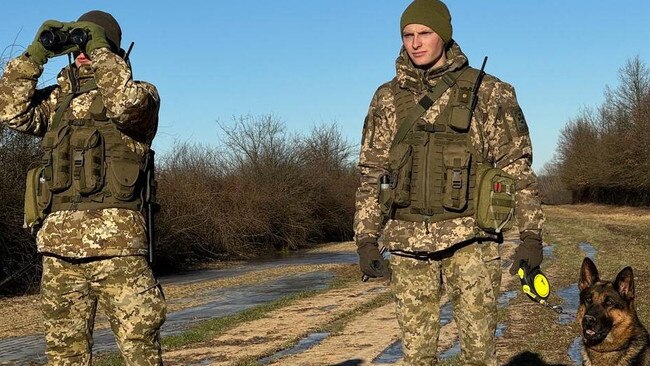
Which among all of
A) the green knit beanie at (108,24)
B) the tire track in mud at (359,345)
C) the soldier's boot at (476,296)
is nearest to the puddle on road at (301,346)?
the tire track in mud at (359,345)

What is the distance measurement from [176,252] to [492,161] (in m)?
24.0

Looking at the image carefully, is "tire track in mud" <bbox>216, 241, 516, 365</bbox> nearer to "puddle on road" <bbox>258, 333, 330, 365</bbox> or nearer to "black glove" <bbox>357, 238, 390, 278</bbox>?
"puddle on road" <bbox>258, 333, 330, 365</bbox>

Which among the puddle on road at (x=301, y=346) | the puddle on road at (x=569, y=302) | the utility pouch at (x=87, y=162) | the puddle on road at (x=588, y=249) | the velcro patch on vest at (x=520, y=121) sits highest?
the velcro patch on vest at (x=520, y=121)

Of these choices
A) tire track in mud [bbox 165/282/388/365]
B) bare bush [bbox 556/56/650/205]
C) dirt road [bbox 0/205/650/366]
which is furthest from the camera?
bare bush [bbox 556/56/650/205]

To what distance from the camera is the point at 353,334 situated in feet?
29.2

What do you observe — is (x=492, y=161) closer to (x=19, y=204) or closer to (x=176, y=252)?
(x=19, y=204)

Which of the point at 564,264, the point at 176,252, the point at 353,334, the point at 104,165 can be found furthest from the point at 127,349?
the point at 176,252

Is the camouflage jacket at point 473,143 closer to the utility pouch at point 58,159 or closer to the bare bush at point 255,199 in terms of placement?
the utility pouch at point 58,159

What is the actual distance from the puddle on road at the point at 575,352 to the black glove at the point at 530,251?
3353mm

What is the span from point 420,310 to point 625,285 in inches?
81.8

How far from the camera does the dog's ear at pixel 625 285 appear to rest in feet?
16.7

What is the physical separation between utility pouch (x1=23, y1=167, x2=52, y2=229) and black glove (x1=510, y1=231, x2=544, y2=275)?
2.55 meters

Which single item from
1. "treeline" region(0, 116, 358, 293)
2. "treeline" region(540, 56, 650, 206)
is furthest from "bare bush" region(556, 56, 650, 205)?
"treeline" region(0, 116, 358, 293)

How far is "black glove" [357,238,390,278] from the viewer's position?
3941 millimetres
